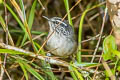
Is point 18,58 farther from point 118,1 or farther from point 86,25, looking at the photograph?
point 86,25

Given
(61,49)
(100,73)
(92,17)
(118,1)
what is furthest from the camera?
(92,17)

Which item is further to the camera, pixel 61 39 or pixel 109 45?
pixel 61 39

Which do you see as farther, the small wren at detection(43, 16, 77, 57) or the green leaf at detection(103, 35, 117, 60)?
the small wren at detection(43, 16, 77, 57)

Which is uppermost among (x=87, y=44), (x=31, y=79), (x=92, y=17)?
(x=92, y=17)

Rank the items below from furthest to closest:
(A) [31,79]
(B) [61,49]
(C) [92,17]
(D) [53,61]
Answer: (C) [92,17], (A) [31,79], (B) [61,49], (D) [53,61]

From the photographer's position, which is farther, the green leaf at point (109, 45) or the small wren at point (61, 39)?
the small wren at point (61, 39)

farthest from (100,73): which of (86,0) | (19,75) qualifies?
(86,0)

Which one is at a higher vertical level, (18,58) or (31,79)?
(18,58)

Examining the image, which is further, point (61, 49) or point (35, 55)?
point (61, 49)
